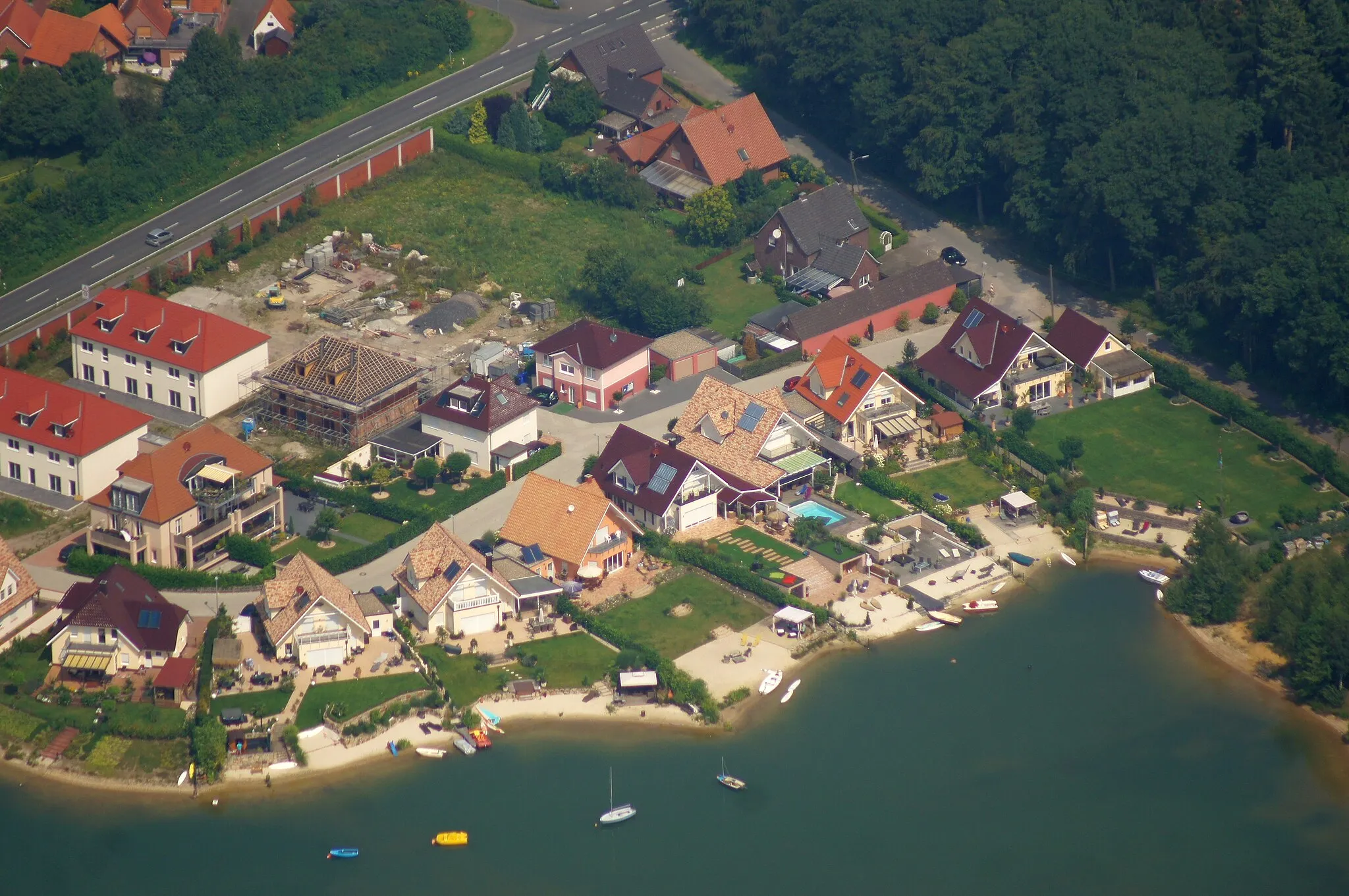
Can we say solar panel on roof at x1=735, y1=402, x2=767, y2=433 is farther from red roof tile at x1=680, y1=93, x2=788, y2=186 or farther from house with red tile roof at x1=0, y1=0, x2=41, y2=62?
house with red tile roof at x1=0, y1=0, x2=41, y2=62

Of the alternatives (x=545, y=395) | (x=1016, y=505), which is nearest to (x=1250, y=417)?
(x=1016, y=505)

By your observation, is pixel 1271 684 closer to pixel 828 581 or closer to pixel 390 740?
pixel 828 581

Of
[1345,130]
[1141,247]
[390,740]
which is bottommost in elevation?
[390,740]

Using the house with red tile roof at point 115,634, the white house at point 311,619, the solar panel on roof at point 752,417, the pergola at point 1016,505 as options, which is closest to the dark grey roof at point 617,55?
the solar panel on roof at point 752,417

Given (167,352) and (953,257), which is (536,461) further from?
(953,257)

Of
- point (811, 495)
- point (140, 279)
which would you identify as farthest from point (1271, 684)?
point (140, 279)

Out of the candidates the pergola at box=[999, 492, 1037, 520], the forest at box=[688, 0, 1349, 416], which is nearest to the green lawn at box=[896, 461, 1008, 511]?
the pergola at box=[999, 492, 1037, 520]
